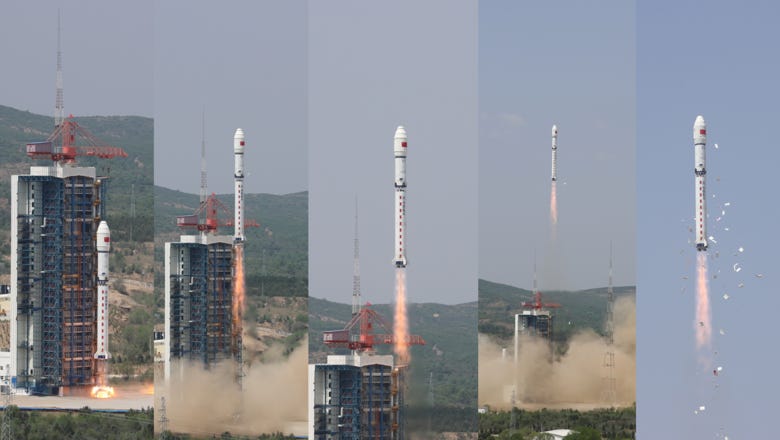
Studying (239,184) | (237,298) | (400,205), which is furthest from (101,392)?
(400,205)

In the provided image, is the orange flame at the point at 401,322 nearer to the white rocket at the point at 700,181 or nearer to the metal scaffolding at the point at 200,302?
the metal scaffolding at the point at 200,302

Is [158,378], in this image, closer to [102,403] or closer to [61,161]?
[102,403]

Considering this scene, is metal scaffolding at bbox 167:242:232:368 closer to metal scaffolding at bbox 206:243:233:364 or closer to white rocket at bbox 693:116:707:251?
metal scaffolding at bbox 206:243:233:364

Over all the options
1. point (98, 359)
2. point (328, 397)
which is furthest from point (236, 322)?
point (328, 397)

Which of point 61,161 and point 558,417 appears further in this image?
point 558,417

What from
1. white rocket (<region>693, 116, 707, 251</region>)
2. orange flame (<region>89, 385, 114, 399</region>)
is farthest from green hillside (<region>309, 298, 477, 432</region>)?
white rocket (<region>693, 116, 707, 251</region>)

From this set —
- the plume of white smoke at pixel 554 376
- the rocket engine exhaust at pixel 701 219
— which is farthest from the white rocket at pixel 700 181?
the plume of white smoke at pixel 554 376

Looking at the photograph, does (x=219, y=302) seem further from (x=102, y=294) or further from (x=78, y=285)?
(x=78, y=285)
